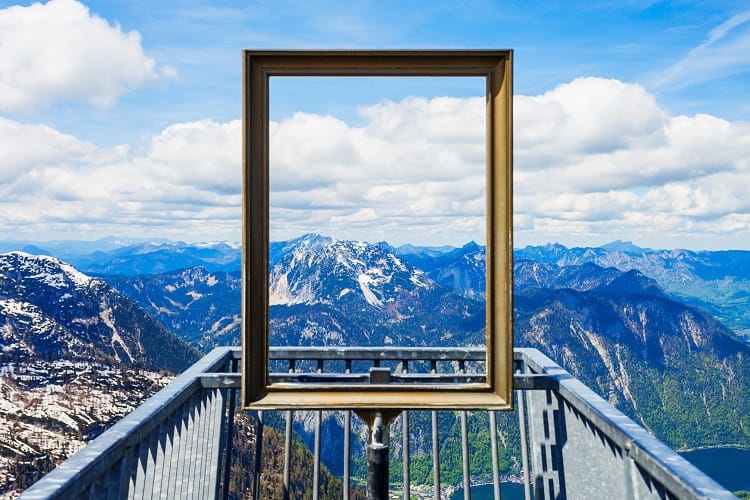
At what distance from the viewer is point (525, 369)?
3234 millimetres

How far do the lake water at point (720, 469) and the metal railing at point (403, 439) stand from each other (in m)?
116

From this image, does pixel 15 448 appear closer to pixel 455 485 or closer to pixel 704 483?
pixel 704 483

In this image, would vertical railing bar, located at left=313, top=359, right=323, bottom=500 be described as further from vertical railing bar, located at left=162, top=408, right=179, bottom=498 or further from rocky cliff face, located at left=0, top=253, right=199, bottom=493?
rocky cliff face, located at left=0, top=253, right=199, bottom=493

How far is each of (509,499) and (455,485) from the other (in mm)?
22770

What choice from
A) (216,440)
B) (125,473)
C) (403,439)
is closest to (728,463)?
(403,439)

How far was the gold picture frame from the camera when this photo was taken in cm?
216

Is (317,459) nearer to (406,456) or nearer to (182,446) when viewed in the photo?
(406,456)

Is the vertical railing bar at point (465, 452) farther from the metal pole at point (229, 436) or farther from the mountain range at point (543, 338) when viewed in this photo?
the mountain range at point (543, 338)

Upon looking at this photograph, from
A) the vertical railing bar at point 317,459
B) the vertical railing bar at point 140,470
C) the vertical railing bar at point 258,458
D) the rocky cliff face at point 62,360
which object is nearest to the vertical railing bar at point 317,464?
the vertical railing bar at point 317,459

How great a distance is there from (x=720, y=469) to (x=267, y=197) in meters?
150

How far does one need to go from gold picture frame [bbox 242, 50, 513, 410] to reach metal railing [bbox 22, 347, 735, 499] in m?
0.17

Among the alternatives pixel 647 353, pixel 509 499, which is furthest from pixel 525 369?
pixel 647 353

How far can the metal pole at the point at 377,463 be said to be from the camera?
2.23 meters

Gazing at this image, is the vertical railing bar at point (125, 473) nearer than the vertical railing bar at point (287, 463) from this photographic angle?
Yes
